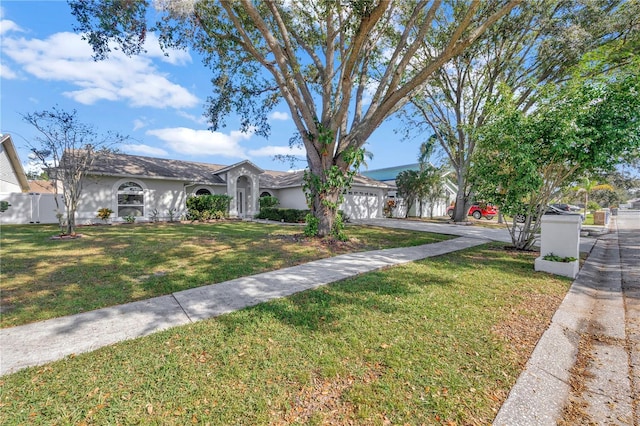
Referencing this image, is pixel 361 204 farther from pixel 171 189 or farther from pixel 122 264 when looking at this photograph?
pixel 122 264

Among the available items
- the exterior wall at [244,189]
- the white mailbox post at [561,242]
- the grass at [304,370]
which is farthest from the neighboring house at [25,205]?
the white mailbox post at [561,242]

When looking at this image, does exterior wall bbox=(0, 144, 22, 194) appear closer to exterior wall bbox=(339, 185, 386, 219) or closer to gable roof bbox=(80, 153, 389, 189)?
gable roof bbox=(80, 153, 389, 189)

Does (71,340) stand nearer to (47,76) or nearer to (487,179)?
(487,179)

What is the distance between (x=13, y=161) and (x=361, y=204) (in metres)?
25.3

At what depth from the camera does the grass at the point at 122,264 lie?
4344 millimetres

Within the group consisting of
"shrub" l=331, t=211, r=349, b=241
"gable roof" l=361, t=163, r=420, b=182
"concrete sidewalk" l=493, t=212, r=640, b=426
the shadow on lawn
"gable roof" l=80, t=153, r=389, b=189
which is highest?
"gable roof" l=361, t=163, r=420, b=182

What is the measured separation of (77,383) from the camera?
2441 mm

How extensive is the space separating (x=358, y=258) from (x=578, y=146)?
18.5ft

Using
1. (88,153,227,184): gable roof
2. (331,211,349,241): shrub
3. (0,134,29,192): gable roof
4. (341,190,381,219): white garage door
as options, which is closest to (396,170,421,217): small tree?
(341,190,381,219): white garage door

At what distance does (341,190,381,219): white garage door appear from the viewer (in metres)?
20.9

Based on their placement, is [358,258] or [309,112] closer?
[358,258]

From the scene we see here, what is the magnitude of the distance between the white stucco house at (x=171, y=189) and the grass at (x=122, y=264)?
5.72m

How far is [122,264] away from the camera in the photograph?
6.41 m

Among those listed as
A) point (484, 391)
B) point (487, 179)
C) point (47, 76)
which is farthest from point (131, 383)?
point (47, 76)
